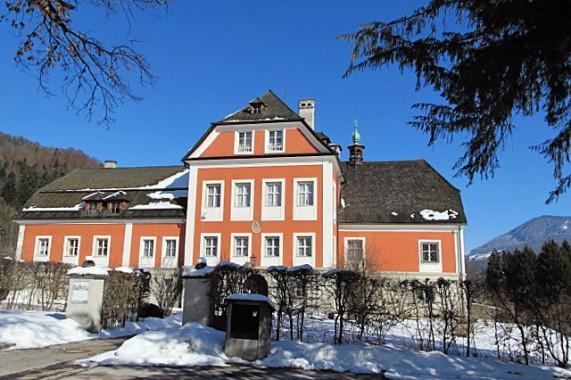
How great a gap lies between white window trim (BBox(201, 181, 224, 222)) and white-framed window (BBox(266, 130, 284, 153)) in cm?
352

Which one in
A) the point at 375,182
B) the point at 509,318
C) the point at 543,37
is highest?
the point at 375,182

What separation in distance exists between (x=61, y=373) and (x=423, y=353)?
731 cm

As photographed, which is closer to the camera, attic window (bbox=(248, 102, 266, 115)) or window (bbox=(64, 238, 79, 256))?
attic window (bbox=(248, 102, 266, 115))

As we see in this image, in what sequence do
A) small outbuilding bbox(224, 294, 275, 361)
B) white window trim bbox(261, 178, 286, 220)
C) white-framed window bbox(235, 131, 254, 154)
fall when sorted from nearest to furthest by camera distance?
small outbuilding bbox(224, 294, 275, 361) → white window trim bbox(261, 178, 286, 220) → white-framed window bbox(235, 131, 254, 154)

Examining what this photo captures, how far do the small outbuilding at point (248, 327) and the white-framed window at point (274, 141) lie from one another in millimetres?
17172

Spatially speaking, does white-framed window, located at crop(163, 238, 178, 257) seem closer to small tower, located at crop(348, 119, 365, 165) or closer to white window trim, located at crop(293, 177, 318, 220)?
white window trim, located at crop(293, 177, 318, 220)

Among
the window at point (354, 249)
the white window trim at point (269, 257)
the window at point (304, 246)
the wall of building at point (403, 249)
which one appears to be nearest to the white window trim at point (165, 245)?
the white window trim at point (269, 257)

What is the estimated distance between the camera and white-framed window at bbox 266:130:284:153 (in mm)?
26984

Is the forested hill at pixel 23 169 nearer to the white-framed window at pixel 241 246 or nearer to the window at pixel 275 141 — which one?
the white-framed window at pixel 241 246

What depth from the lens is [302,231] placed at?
84.6 feet

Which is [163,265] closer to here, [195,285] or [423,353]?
[195,285]

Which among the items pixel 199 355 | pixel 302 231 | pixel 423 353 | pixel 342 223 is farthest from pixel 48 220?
pixel 423 353

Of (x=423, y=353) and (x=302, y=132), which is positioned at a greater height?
(x=302, y=132)

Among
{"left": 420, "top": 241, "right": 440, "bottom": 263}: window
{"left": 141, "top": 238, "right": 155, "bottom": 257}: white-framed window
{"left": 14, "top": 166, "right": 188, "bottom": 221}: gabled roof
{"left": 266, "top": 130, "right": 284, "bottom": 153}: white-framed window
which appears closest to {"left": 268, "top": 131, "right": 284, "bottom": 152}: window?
{"left": 266, "top": 130, "right": 284, "bottom": 153}: white-framed window
